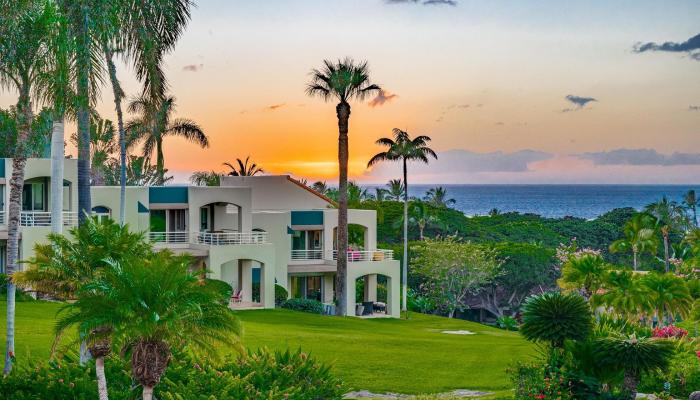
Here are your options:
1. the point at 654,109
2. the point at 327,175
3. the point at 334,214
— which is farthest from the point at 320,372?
the point at 654,109

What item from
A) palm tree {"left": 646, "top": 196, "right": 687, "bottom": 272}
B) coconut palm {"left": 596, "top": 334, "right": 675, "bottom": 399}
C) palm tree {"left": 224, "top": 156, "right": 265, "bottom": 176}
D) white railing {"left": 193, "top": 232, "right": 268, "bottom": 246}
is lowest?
coconut palm {"left": 596, "top": 334, "right": 675, "bottom": 399}

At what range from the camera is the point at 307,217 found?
169ft

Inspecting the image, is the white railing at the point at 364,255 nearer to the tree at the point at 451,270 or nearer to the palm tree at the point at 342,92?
the palm tree at the point at 342,92

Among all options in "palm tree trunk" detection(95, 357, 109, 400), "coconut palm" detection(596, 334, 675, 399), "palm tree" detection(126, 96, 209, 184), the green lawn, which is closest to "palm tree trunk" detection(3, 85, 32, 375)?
the green lawn

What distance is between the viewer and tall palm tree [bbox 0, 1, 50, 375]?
70.7ft

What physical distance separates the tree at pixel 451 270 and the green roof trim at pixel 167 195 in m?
22.9

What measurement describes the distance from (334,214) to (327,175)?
40.9 metres

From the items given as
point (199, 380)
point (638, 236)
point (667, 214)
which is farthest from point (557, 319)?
point (667, 214)

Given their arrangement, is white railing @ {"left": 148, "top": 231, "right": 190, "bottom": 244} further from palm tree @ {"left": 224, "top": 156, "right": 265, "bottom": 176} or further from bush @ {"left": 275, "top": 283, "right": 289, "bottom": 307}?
palm tree @ {"left": 224, "top": 156, "right": 265, "bottom": 176}

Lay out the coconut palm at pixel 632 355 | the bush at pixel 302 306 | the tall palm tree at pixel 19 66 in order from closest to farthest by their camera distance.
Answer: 1. the coconut palm at pixel 632 355
2. the tall palm tree at pixel 19 66
3. the bush at pixel 302 306

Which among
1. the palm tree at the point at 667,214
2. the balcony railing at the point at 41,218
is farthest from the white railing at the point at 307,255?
the palm tree at the point at 667,214

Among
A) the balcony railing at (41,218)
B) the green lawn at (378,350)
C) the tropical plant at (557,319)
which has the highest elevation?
the balcony railing at (41,218)

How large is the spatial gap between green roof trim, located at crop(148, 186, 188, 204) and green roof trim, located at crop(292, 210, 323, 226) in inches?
249

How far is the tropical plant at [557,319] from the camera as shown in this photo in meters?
21.8
